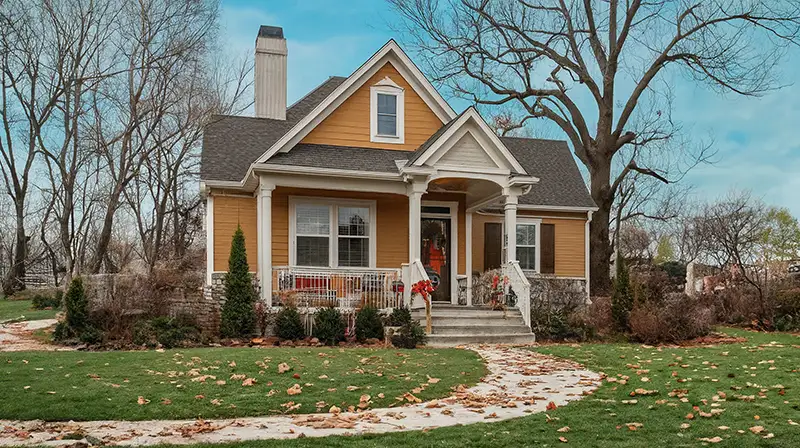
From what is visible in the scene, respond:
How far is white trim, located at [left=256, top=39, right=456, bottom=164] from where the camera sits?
53.4 feet

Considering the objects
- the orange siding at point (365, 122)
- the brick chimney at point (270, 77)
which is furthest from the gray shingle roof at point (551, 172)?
the brick chimney at point (270, 77)

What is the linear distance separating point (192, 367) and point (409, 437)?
4.27 m

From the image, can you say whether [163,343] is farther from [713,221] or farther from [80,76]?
[713,221]

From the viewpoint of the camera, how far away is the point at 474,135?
51.5ft

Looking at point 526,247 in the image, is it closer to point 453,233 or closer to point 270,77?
point 453,233

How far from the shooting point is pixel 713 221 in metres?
36.8

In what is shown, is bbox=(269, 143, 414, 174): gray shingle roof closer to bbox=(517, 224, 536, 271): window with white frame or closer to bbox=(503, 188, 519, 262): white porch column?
bbox=(503, 188, 519, 262): white porch column

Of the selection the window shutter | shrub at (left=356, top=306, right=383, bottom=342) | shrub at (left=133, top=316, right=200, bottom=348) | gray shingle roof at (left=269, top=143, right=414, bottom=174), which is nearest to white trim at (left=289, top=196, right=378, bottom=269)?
gray shingle roof at (left=269, top=143, right=414, bottom=174)

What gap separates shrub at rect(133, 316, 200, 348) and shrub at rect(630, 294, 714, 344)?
9.02m

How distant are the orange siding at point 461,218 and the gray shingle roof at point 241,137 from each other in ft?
12.9

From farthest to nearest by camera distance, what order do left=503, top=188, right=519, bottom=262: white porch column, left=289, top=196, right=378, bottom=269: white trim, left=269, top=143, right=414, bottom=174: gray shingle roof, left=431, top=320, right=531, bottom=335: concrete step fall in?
left=289, top=196, right=378, bottom=269: white trim → left=503, top=188, right=519, bottom=262: white porch column → left=269, top=143, right=414, bottom=174: gray shingle roof → left=431, top=320, right=531, bottom=335: concrete step

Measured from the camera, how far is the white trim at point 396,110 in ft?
56.5

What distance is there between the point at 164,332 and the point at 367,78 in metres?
7.98

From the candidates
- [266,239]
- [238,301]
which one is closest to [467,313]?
[266,239]
